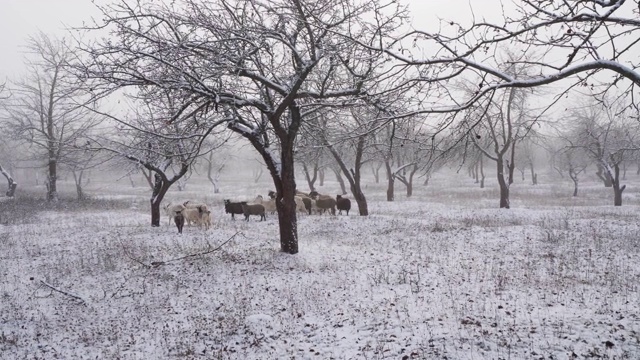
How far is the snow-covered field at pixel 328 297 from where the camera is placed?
5535 millimetres

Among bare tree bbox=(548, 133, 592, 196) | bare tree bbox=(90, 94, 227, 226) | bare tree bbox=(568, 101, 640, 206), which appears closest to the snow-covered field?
bare tree bbox=(90, 94, 227, 226)

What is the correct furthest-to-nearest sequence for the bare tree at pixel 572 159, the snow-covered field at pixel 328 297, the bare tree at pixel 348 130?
the bare tree at pixel 572 159
the bare tree at pixel 348 130
the snow-covered field at pixel 328 297

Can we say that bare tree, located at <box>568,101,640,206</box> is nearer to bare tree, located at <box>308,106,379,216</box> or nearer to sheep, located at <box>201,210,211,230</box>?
bare tree, located at <box>308,106,379,216</box>

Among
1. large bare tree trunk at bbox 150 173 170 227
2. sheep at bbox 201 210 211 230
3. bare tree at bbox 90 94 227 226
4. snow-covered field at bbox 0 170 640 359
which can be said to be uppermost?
bare tree at bbox 90 94 227 226

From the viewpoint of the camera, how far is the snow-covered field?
5.54 m

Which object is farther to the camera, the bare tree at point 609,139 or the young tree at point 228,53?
the bare tree at point 609,139

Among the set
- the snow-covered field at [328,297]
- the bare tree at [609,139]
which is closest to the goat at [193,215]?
the snow-covered field at [328,297]

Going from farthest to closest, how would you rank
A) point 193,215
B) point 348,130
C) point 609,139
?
point 609,139 → point 193,215 → point 348,130

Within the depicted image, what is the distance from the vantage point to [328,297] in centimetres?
752

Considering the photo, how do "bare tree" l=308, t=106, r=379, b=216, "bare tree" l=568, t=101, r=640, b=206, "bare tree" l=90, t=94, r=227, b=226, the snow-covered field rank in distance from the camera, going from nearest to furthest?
the snow-covered field
"bare tree" l=308, t=106, r=379, b=216
"bare tree" l=90, t=94, r=227, b=226
"bare tree" l=568, t=101, r=640, b=206

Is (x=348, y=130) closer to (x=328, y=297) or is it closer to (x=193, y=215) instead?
(x=328, y=297)

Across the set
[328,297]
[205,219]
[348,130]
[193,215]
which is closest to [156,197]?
[193,215]

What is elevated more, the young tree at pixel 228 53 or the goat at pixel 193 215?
the young tree at pixel 228 53

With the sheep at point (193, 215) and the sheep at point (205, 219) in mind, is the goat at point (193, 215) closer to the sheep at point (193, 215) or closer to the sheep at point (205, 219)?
the sheep at point (193, 215)
